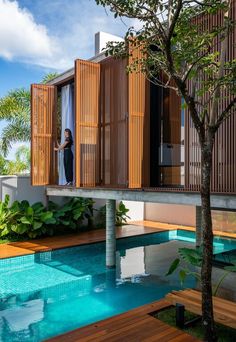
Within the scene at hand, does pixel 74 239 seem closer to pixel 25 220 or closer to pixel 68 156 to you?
pixel 25 220

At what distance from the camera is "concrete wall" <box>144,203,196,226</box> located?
13.2 meters

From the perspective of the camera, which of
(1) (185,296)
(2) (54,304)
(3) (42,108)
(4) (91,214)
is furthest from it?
(4) (91,214)

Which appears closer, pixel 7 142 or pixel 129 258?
pixel 129 258

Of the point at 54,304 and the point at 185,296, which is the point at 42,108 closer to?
the point at 54,304

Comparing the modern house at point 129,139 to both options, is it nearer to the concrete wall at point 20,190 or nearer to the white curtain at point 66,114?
the white curtain at point 66,114

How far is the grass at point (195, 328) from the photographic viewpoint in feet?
12.7

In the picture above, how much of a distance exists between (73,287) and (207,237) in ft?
12.8

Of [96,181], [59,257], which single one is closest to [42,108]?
[96,181]

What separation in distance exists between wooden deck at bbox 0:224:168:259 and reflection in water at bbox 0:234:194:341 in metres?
0.24

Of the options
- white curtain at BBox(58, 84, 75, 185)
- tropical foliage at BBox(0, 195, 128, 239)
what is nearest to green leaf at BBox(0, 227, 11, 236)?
tropical foliage at BBox(0, 195, 128, 239)

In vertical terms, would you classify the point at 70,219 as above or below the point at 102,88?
below

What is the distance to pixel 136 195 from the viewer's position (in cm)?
660

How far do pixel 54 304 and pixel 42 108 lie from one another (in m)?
6.04

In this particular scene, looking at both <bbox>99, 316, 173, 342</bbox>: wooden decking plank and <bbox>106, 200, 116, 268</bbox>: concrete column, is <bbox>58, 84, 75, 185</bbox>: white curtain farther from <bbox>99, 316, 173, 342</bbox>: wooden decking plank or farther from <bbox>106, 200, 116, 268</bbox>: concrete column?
<bbox>99, 316, 173, 342</bbox>: wooden decking plank
